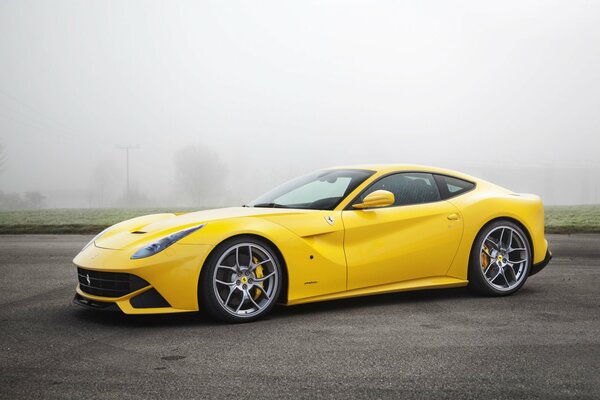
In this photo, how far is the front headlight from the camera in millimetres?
5570

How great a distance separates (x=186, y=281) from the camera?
5.52m

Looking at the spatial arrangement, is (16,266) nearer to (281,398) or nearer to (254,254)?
(254,254)

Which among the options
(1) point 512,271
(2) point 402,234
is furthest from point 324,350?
(1) point 512,271

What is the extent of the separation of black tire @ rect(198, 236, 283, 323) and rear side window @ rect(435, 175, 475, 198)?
2163 mm

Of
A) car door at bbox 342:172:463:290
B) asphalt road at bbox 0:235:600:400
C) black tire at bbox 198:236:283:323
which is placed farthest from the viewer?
car door at bbox 342:172:463:290

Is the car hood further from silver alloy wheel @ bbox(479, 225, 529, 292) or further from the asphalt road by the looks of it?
silver alloy wheel @ bbox(479, 225, 529, 292)

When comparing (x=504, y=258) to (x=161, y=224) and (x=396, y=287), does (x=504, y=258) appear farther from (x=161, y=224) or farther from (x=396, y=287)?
(x=161, y=224)

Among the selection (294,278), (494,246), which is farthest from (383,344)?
(494,246)

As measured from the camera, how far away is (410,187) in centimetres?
695

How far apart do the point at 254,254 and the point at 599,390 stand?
2.90 m

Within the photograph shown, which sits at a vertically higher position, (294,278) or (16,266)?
(294,278)

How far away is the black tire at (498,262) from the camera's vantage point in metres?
7.00

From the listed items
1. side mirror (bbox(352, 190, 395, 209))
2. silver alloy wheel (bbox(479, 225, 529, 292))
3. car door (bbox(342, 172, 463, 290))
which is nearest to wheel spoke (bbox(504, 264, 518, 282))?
silver alloy wheel (bbox(479, 225, 529, 292))

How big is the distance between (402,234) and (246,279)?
1670mm
